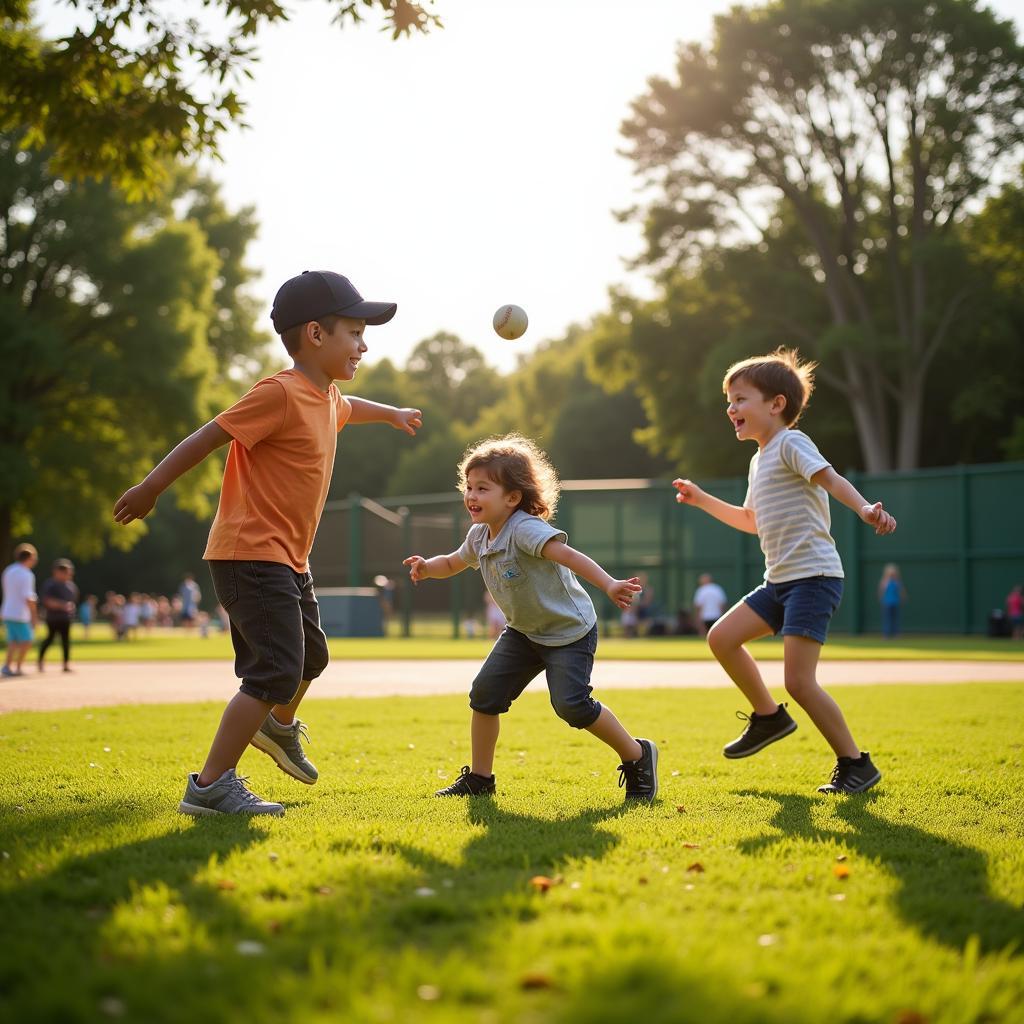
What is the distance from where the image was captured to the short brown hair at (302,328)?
5254 millimetres

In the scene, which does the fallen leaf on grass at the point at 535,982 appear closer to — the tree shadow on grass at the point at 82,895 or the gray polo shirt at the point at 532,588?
the tree shadow on grass at the point at 82,895

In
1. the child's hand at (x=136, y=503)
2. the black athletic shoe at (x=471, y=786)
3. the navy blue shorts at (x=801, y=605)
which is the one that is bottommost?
the black athletic shoe at (x=471, y=786)

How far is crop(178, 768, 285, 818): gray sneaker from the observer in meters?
4.82

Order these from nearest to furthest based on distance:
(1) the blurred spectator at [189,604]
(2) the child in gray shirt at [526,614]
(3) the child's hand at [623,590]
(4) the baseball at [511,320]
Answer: (3) the child's hand at [623,590], (2) the child in gray shirt at [526,614], (4) the baseball at [511,320], (1) the blurred spectator at [189,604]

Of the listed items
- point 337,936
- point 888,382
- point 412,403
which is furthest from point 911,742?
point 412,403

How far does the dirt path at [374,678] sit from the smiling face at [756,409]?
19.3 ft

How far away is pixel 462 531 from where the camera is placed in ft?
108

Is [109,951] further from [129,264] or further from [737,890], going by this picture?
[129,264]

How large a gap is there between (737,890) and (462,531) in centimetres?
2934

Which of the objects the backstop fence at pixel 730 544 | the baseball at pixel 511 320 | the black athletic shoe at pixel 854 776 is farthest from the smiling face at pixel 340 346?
the backstop fence at pixel 730 544

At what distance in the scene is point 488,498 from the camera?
5441 millimetres

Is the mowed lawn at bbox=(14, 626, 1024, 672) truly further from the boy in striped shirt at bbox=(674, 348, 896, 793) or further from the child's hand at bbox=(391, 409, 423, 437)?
the child's hand at bbox=(391, 409, 423, 437)

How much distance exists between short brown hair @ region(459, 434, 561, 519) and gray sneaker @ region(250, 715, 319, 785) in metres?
1.36

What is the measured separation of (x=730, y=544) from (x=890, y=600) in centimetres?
492
